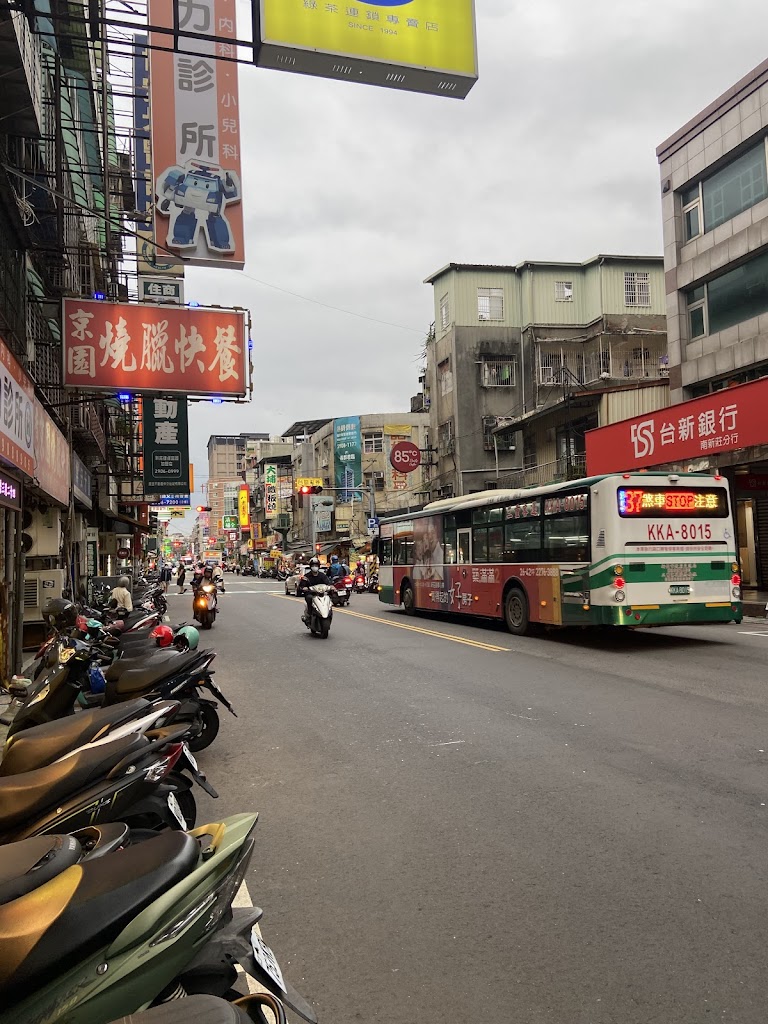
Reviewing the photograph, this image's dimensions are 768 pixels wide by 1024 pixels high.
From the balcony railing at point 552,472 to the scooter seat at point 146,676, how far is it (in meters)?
22.3

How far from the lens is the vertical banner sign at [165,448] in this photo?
32438 millimetres

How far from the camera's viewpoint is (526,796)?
5.29 m

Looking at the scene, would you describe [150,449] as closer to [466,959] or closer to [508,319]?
[508,319]

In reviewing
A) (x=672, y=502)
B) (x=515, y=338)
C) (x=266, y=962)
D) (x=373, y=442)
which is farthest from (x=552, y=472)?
(x=373, y=442)

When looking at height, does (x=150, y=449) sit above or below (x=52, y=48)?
below

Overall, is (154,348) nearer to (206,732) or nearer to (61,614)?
(61,614)

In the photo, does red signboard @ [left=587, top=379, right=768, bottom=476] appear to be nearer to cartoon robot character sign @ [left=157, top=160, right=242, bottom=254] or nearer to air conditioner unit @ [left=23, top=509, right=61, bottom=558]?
cartoon robot character sign @ [left=157, top=160, right=242, bottom=254]

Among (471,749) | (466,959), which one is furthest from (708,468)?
(466,959)

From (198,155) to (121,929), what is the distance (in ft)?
49.8

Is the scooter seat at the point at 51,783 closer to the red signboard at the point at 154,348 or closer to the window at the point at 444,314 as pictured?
the red signboard at the point at 154,348

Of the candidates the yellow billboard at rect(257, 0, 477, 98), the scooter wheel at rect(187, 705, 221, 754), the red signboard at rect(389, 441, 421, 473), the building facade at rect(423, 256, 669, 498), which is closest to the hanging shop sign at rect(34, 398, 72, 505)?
the scooter wheel at rect(187, 705, 221, 754)

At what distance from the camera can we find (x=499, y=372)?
139ft

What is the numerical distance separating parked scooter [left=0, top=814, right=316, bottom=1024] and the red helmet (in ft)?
17.6

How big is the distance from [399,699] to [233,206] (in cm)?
1080
